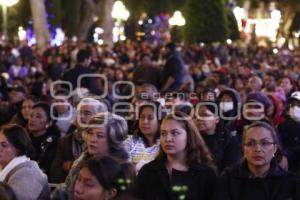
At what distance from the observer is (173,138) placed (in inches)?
269

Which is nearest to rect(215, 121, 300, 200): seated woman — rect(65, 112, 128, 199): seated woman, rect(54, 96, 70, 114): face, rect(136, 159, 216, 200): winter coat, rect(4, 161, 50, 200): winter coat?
rect(136, 159, 216, 200): winter coat

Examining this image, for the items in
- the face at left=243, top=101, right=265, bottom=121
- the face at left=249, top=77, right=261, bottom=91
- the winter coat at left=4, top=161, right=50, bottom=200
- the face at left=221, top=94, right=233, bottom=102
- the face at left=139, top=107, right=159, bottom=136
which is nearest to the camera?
the winter coat at left=4, top=161, right=50, bottom=200

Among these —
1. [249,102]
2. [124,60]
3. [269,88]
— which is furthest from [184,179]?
[124,60]

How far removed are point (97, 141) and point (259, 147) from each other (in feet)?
4.88

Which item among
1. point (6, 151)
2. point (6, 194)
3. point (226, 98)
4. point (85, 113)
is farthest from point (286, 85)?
point (6, 194)

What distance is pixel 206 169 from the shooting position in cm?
678

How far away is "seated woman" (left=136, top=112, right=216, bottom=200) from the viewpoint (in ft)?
22.0

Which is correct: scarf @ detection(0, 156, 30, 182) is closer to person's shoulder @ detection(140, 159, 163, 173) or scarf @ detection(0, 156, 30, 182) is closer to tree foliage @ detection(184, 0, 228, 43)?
person's shoulder @ detection(140, 159, 163, 173)

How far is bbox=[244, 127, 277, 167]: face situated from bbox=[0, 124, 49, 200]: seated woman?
68.4 inches

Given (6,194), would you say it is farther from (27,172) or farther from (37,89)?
(37,89)

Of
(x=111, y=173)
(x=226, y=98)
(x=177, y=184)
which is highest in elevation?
(x=226, y=98)

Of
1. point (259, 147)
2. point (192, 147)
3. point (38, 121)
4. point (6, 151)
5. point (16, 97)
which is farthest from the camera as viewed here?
point (16, 97)

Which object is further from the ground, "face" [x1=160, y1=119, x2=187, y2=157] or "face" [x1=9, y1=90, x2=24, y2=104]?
"face" [x1=9, y1=90, x2=24, y2=104]

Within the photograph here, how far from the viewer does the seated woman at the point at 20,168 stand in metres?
6.60
